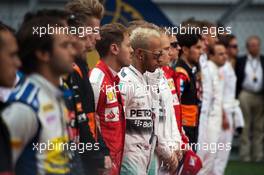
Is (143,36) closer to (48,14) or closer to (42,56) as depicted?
(48,14)

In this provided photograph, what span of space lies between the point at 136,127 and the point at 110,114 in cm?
45

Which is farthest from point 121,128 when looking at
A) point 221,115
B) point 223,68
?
point 223,68

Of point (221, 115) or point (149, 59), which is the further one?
point (221, 115)

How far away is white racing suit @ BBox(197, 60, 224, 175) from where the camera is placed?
40.3 feet

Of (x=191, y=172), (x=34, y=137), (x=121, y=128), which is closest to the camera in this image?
(x=34, y=137)

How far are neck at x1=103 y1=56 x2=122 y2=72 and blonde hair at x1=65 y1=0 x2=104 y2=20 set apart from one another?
0.38 metres

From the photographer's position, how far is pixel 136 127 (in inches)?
324

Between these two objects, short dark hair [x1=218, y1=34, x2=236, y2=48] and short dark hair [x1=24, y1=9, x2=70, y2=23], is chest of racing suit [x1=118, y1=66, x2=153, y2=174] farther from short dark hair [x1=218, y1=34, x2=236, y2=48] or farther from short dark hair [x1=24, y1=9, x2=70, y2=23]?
short dark hair [x1=218, y1=34, x2=236, y2=48]

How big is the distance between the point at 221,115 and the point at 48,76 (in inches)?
301

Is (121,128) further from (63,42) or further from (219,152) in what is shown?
(219,152)

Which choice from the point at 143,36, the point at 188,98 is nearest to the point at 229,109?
the point at 188,98

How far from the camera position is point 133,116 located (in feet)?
26.9

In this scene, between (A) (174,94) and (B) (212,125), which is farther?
(B) (212,125)

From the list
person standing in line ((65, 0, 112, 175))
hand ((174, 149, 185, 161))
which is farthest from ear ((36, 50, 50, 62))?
hand ((174, 149, 185, 161))
